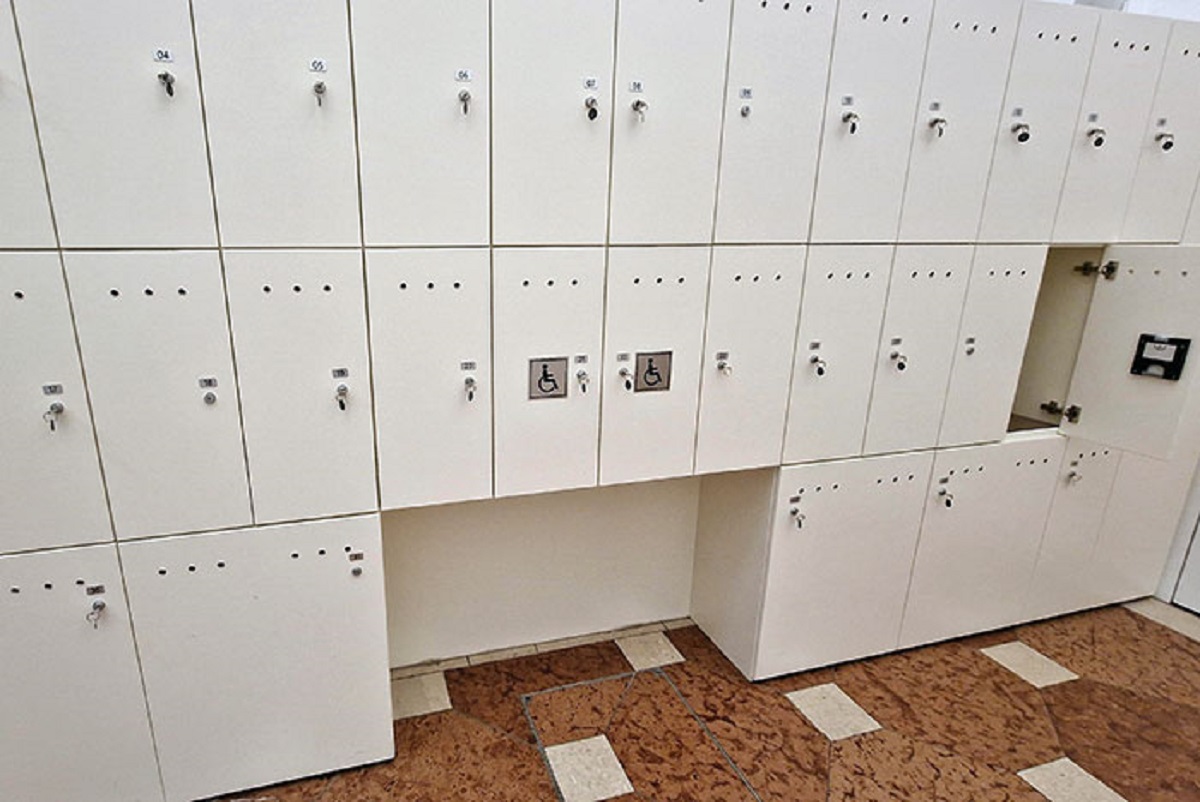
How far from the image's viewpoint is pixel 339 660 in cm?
189

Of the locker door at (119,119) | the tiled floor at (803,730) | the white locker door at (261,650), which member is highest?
the locker door at (119,119)

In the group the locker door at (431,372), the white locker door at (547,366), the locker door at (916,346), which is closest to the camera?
the locker door at (431,372)

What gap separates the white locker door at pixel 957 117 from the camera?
2016 mm

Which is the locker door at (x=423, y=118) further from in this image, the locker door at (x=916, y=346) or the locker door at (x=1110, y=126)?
the locker door at (x=1110, y=126)

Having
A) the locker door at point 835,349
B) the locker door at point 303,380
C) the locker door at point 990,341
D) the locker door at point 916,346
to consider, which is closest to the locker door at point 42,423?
the locker door at point 303,380

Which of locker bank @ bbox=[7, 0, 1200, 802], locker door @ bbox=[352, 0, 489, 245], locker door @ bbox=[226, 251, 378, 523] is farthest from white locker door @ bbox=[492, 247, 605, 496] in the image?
locker door @ bbox=[226, 251, 378, 523]

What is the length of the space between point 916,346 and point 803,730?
1.32 meters

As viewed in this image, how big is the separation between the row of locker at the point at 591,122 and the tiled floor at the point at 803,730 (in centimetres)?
151

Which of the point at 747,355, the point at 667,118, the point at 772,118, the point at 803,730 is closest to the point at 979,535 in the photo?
the point at 803,730

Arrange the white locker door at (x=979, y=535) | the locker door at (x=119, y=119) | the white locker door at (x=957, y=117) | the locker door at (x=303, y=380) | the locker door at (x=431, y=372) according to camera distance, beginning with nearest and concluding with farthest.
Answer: the locker door at (x=119, y=119)
the locker door at (x=303, y=380)
the locker door at (x=431, y=372)
the white locker door at (x=957, y=117)
the white locker door at (x=979, y=535)

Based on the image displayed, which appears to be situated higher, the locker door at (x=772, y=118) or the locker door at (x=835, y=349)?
the locker door at (x=772, y=118)

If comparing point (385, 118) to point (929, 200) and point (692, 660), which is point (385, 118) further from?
point (692, 660)

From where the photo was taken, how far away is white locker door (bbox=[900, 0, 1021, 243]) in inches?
79.4

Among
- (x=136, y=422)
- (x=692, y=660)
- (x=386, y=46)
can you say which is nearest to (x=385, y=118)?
(x=386, y=46)
